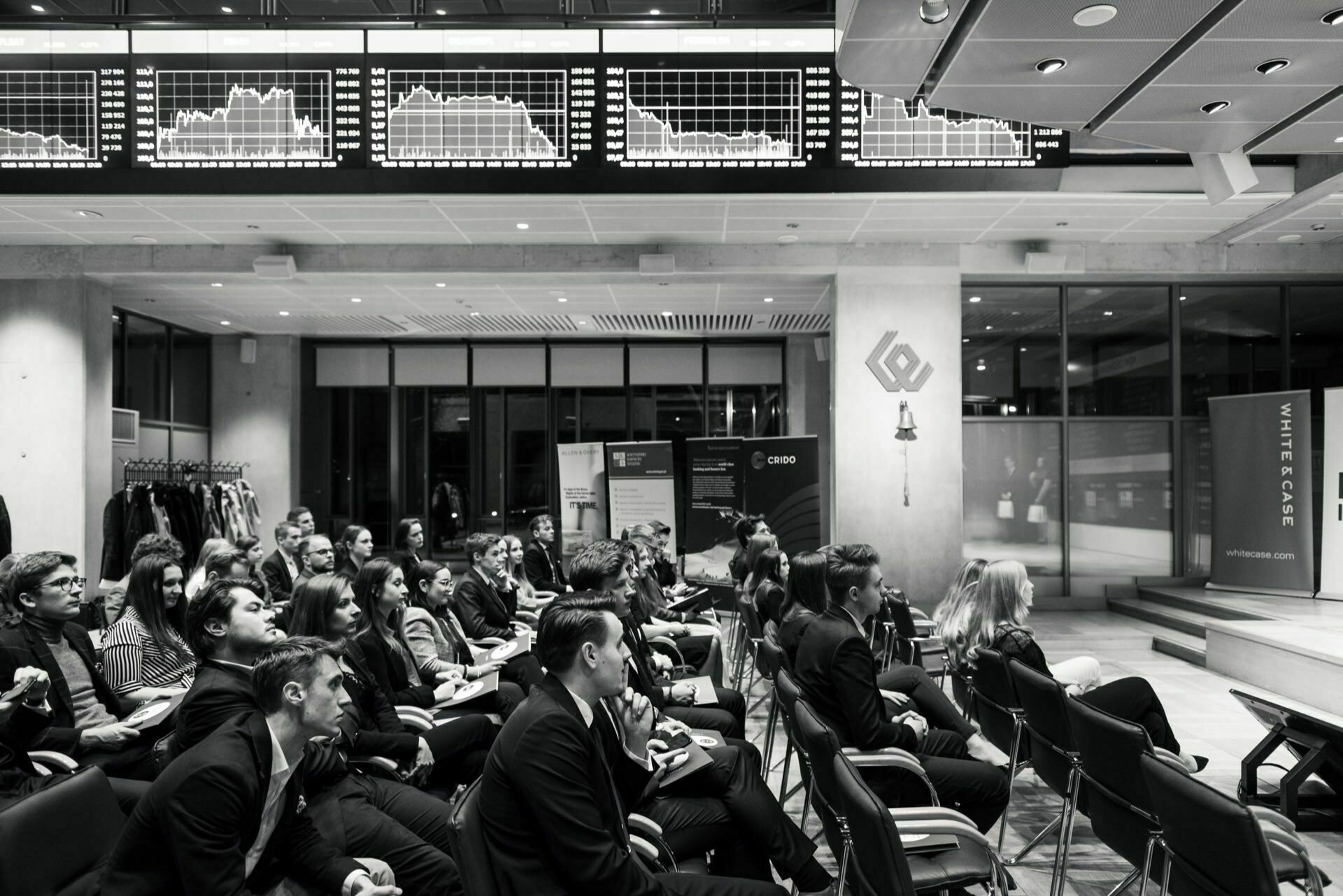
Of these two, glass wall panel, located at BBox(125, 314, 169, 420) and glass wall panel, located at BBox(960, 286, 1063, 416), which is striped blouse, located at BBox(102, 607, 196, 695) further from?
glass wall panel, located at BBox(960, 286, 1063, 416)

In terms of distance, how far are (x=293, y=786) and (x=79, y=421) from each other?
770cm

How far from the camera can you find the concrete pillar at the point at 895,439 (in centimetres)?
839

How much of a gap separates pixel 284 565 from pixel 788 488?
5.10 metres

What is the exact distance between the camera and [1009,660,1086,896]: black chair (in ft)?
9.96

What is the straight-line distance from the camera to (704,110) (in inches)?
230

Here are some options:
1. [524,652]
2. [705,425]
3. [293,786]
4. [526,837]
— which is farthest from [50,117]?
[705,425]

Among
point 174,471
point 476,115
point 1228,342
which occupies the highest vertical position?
point 476,115

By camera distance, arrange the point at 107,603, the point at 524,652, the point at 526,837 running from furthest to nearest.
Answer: the point at 107,603 < the point at 524,652 < the point at 526,837

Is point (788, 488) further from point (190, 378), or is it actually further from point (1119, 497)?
point (190, 378)

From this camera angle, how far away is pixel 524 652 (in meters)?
4.93

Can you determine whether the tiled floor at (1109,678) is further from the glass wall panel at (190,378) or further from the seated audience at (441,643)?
the glass wall panel at (190,378)

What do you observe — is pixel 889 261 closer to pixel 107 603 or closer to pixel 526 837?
pixel 107 603

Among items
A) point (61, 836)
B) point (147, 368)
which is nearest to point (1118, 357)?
point (61, 836)

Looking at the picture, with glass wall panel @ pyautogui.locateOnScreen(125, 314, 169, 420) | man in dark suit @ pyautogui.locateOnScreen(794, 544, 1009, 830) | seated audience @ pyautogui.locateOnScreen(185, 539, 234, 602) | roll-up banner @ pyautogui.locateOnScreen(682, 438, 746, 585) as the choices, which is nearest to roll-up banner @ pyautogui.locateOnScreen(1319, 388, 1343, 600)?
roll-up banner @ pyautogui.locateOnScreen(682, 438, 746, 585)
